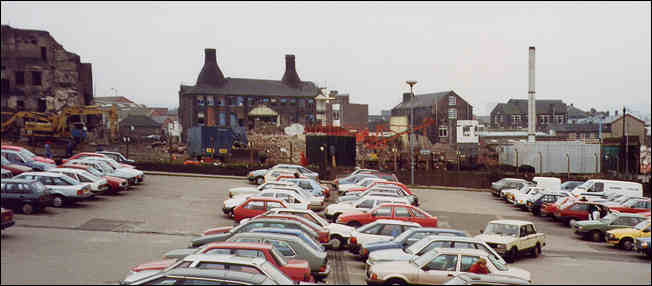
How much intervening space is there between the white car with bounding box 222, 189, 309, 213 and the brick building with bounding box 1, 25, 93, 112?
447 inches

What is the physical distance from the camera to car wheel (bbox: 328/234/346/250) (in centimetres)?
1474

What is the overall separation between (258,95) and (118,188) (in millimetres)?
48954

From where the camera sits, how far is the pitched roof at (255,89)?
6781 centimetres

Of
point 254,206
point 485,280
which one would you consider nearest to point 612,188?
point 254,206

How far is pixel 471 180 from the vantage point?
3403cm

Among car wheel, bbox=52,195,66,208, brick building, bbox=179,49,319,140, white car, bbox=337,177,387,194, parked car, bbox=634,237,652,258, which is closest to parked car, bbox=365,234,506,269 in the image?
parked car, bbox=634,237,652,258

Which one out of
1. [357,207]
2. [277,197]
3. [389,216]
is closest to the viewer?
[389,216]

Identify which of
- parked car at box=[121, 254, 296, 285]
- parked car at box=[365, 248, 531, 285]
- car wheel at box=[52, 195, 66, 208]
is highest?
parked car at box=[121, 254, 296, 285]

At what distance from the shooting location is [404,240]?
13430 millimetres

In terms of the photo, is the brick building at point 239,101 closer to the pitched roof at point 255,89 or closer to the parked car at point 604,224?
the pitched roof at point 255,89

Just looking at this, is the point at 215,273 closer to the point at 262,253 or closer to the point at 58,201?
the point at 262,253

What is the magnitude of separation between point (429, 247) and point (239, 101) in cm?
5921

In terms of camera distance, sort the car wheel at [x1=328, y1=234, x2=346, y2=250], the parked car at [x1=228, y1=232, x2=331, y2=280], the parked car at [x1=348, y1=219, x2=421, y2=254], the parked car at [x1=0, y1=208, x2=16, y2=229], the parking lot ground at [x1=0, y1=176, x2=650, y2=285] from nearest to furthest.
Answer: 1. the parking lot ground at [x1=0, y1=176, x2=650, y2=285]
2. the parked car at [x1=0, y1=208, x2=16, y2=229]
3. the parked car at [x1=228, y1=232, x2=331, y2=280]
4. the parked car at [x1=348, y1=219, x2=421, y2=254]
5. the car wheel at [x1=328, y1=234, x2=346, y2=250]

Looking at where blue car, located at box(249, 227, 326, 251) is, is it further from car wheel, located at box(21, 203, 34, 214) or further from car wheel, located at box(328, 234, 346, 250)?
car wheel, located at box(21, 203, 34, 214)
